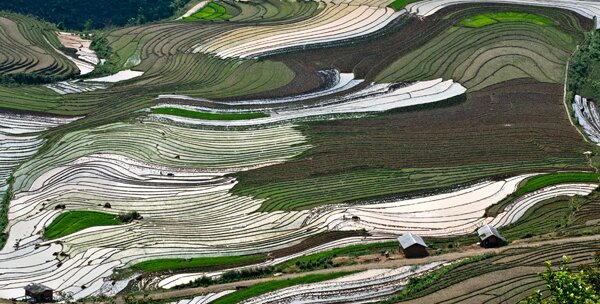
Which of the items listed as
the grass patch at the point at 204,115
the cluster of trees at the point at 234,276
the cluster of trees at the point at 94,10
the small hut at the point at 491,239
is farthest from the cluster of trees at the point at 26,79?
the small hut at the point at 491,239

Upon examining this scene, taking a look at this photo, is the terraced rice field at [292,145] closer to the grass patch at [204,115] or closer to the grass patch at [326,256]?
the grass patch at [204,115]

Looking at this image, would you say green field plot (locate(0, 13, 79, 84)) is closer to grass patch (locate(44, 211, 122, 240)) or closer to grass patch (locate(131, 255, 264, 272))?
grass patch (locate(44, 211, 122, 240))

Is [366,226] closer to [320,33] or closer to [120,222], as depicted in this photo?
[120,222]

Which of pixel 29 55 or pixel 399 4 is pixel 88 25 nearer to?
pixel 29 55

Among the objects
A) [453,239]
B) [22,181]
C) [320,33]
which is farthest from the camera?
[320,33]

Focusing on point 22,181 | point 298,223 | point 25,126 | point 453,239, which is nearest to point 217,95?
point 25,126
